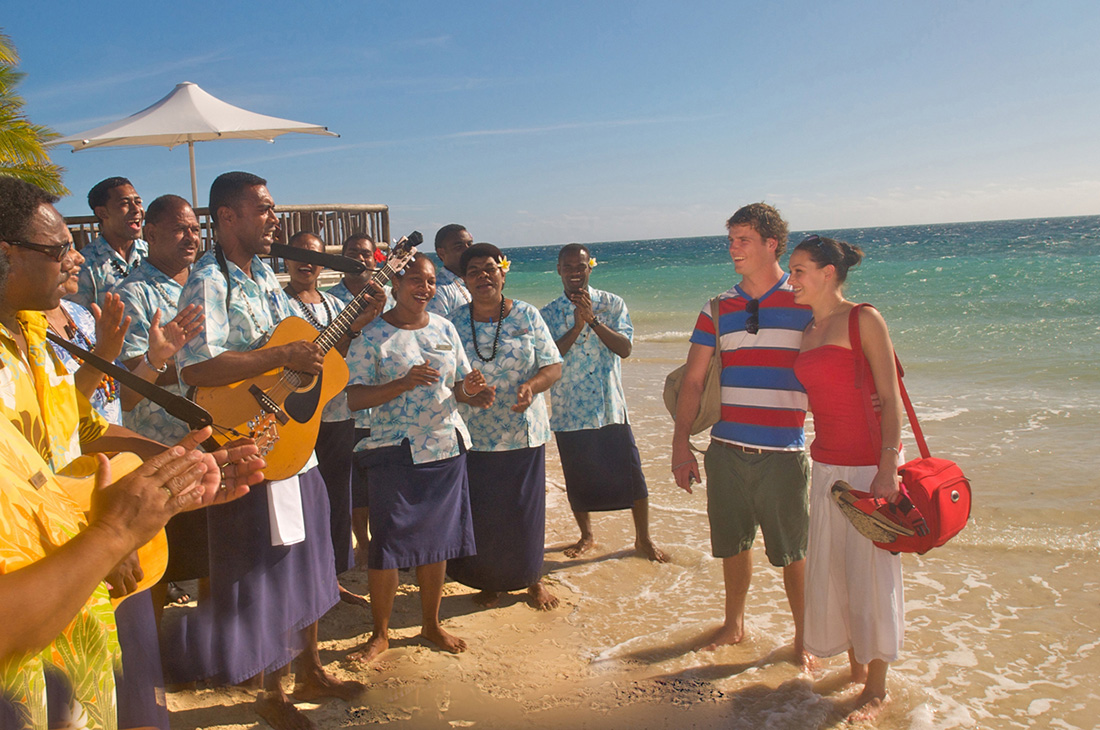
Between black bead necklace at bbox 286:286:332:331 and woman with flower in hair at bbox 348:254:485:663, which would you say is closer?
woman with flower in hair at bbox 348:254:485:663

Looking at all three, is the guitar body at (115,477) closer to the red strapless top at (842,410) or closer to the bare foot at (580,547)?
the red strapless top at (842,410)

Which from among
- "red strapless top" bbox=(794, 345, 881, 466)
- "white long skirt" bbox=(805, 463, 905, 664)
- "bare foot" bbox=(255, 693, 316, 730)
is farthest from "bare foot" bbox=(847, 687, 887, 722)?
"bare foot" bbox=(255, 693, 316, 730)

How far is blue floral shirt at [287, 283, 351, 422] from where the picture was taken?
15.4ft

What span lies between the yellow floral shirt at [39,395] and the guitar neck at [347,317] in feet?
4.79

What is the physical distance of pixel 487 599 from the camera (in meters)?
4.87

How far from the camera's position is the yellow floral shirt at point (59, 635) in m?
1.45

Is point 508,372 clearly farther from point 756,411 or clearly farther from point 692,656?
point 692,656

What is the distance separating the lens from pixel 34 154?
9.25m

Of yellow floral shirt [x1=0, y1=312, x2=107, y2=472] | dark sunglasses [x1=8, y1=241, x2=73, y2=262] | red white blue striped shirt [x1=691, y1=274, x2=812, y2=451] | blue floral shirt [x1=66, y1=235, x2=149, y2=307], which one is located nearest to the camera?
yellow floral shirt [x1=0, y1=312, x2=107, y2=472]

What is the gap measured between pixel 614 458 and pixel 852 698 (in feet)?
7.38

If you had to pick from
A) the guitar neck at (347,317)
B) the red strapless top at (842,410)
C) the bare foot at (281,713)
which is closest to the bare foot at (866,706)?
the red strapless top at (842,410)

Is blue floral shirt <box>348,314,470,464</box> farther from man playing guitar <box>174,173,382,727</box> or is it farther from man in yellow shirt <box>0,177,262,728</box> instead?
man in yellow shirt <box>0,177,262,728</box>

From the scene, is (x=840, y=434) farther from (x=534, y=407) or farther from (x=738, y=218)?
(x=534, y=407)

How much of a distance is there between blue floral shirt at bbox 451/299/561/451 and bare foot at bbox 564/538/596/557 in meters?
1.26
